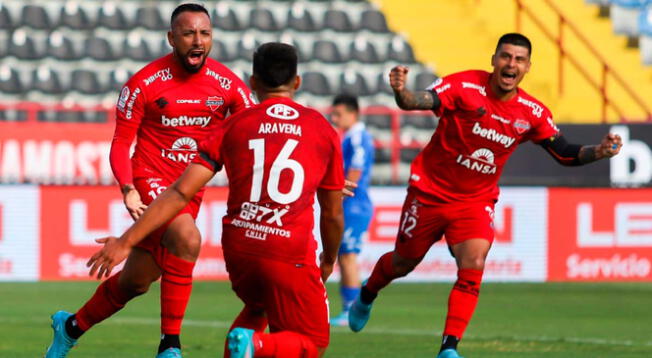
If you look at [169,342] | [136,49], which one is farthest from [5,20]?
[169,342]

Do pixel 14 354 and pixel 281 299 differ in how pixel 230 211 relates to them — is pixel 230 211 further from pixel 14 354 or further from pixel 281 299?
pixel 14 354

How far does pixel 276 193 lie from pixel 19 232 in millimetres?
11095

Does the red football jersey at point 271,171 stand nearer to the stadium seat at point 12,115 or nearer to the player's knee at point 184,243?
the player's knee at point 184,243

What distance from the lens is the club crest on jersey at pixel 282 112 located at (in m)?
6.71

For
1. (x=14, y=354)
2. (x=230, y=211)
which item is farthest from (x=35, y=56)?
(x=230, y=211)

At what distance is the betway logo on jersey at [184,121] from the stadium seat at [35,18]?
47.0 feet

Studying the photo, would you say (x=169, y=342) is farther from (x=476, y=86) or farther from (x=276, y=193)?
(x=476, y=86)

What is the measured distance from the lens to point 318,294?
6.82 m

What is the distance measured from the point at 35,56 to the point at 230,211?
15925 millimetres

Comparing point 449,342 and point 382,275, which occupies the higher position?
point 382,275

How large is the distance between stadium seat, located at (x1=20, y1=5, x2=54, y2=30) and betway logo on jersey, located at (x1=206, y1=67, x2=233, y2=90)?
14.2 meters

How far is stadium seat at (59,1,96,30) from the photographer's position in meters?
22.7

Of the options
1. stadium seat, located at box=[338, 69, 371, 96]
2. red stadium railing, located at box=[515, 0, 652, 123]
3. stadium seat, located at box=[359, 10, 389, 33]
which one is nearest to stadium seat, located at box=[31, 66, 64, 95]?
stadium seat, located at box=[338, 69, 371, 96]

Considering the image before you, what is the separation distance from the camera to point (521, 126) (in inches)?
379
